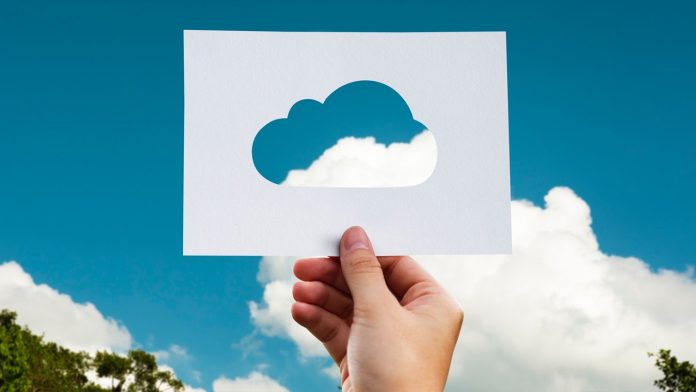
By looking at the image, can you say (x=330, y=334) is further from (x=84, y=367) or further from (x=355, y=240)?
(x=84, y=367)

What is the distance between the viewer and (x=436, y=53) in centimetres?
455

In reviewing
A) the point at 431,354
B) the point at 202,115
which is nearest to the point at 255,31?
the point at 202,115

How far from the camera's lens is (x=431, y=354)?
429 centimetres

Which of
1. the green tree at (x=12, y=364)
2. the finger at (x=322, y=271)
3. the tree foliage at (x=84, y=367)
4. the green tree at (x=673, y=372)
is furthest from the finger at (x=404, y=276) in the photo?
the tree foliage at (x=84, y=367)

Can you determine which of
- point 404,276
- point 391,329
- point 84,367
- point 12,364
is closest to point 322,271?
point 404,276

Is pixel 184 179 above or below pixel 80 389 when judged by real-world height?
below

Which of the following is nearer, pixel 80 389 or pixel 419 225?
pixel 419 225

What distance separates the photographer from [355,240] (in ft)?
14.3

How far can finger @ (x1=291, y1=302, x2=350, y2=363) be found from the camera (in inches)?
210

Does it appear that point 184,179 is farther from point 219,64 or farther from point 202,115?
point 219,64

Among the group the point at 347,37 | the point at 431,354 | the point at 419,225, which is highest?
the point at 347,37

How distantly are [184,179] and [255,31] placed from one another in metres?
0.96

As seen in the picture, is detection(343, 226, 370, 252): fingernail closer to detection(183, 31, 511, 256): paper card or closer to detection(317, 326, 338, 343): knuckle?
detection(183, 31, 511, 256): paper card

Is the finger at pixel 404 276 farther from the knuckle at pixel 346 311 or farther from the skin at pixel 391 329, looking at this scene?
the knuckle at pixel 346 311
